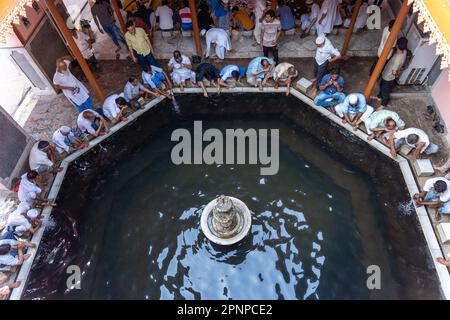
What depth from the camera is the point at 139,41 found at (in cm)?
1035

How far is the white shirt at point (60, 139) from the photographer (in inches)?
364

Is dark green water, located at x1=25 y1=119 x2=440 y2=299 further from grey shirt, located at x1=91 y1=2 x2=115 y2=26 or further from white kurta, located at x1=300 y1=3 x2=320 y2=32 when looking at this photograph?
grey shirt, located at x1=91 y1=2 x2=115 y2=26

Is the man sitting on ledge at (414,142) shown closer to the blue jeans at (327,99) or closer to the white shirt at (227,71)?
the blue jeans at (327,99)

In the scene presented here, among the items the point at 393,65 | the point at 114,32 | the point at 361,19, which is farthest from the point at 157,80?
the point at 361,19

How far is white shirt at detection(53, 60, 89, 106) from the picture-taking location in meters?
9.48

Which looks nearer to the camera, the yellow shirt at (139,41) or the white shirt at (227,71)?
the yellow shirt at (139,41)

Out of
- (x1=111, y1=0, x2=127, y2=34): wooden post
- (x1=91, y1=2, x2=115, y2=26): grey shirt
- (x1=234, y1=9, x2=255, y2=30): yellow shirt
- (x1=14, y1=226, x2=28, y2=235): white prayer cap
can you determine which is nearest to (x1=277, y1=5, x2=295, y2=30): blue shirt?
(x1=234, y1=9, x2=255, y2=30): yellow shirt

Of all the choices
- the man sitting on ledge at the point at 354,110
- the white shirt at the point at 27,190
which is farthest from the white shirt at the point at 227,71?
the white shirt at the point at 27,190

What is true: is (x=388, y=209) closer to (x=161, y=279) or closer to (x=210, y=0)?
(x=161, y=279)

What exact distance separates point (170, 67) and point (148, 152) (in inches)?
102

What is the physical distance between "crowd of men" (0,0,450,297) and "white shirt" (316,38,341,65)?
0.08ft

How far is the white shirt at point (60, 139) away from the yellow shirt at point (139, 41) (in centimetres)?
310

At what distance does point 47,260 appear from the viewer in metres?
8.10
